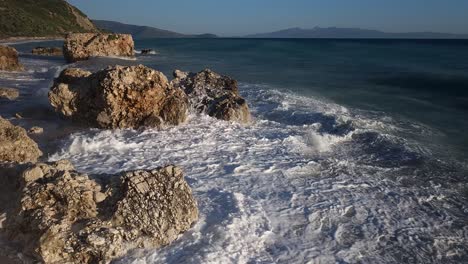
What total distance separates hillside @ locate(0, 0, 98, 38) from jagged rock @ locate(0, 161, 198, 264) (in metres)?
62.6

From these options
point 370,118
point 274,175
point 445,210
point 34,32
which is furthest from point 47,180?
point 34,32

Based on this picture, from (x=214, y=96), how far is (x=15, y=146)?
602 cm

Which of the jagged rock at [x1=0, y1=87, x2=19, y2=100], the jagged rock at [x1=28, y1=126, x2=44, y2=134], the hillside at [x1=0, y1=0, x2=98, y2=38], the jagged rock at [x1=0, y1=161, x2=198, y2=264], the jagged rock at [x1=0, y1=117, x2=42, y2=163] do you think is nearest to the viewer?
the jagged rock at [x1=0, y1=161, x2=198, y2=264]

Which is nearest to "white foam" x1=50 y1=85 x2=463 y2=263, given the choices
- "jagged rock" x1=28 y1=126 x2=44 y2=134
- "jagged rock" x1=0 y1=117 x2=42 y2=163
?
"jagged rock" x1=0 y1=117 x2=42 y2=163

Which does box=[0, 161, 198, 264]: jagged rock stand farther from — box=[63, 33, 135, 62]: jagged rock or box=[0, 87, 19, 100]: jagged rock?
box=[63, 33, 135, 62]: jagged rock

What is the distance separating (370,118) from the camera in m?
12.5

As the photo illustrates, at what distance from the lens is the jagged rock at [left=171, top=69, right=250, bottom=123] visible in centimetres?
1092

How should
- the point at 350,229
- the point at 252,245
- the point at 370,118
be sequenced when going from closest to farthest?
the point at 252,245 < the point at 350,229 < the point at 370,118

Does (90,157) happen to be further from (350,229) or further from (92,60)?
(92,60)

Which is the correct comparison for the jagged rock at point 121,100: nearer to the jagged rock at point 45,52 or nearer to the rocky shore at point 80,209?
the rocky shore at point 80,209

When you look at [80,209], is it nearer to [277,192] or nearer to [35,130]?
[277,192]

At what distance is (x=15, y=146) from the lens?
679 cm

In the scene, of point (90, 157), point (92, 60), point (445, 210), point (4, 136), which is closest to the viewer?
point (445, 210)

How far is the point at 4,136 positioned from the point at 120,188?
117 inches
